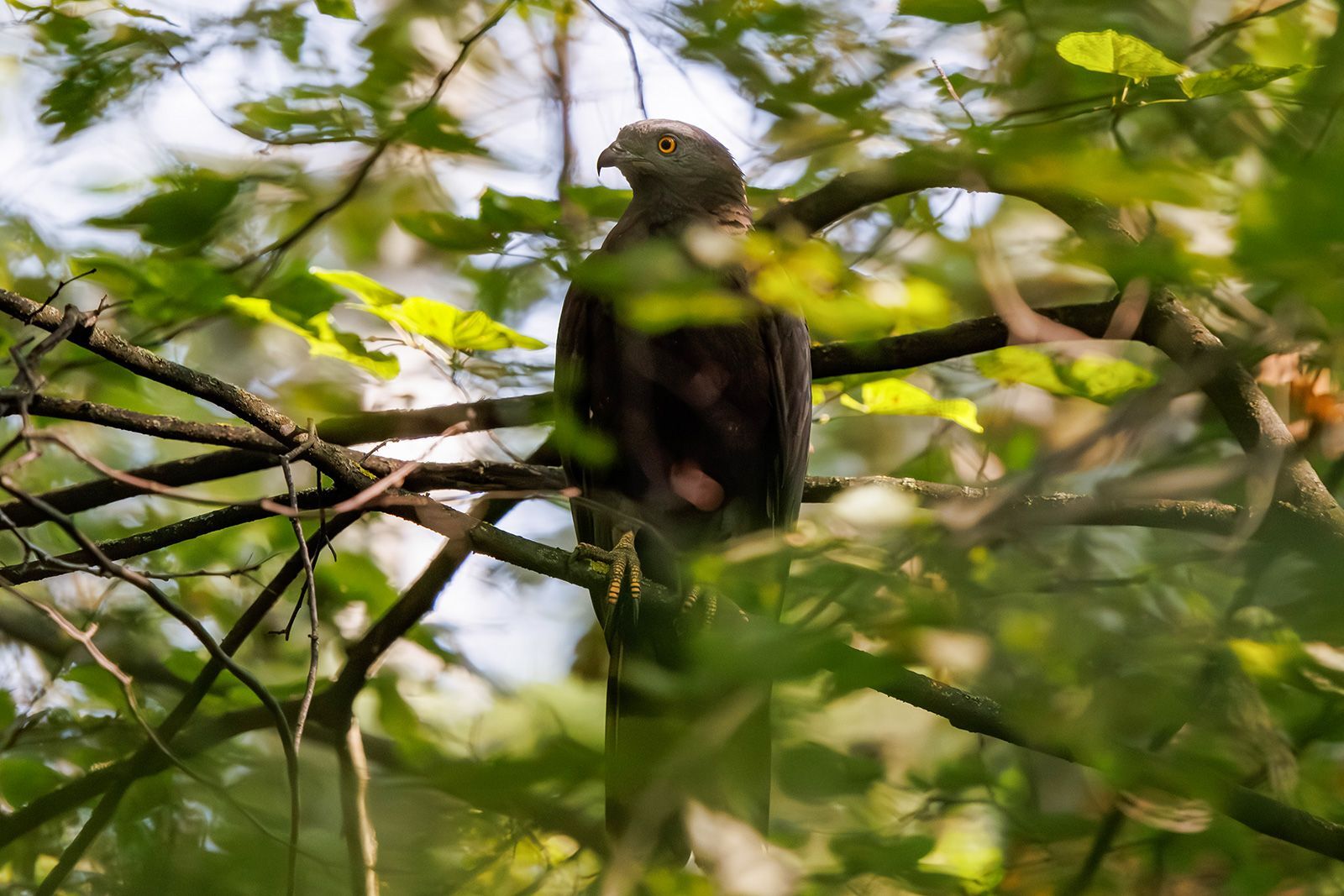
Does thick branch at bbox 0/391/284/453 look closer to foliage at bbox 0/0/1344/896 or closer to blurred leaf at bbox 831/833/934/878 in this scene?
foliage at bbox 0/0/1344/896

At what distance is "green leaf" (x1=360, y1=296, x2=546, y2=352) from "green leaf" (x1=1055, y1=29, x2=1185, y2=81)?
1.30 m

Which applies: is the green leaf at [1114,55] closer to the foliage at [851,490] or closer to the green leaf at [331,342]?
the foliage at [851,490]

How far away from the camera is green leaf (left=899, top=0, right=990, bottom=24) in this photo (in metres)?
1.50

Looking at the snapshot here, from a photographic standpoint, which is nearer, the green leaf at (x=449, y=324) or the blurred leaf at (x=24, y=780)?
the green leaf at (x=449, y=324)

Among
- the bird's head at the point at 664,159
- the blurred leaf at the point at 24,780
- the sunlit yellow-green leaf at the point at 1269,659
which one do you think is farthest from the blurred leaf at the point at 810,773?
the bird's head at the point at 664,159

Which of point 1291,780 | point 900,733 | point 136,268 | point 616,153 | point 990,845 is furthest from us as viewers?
point 900,733

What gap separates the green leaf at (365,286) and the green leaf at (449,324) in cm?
2

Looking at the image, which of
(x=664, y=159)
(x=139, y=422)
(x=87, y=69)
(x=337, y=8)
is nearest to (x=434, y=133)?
(x=337, y=8)

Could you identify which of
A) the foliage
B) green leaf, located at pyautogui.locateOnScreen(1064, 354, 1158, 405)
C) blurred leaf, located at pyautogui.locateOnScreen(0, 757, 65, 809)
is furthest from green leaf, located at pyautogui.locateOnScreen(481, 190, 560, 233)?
blurred leaf, located at pyautogui.locateOnScreen(0, 757, 65, 809)

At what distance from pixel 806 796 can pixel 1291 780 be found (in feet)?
2.76

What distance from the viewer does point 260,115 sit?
263 cm

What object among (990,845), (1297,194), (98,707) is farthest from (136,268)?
(1297,194)

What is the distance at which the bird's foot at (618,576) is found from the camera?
2.72 metres

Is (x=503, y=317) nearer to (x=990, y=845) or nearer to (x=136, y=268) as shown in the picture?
(x=136, y=268)
